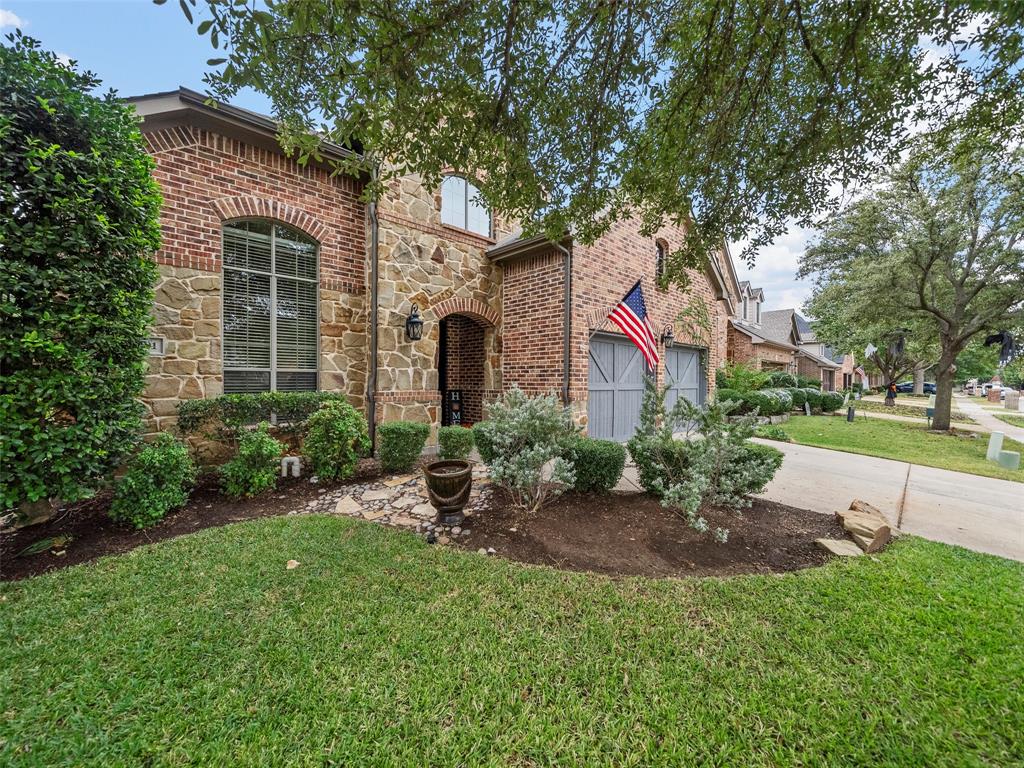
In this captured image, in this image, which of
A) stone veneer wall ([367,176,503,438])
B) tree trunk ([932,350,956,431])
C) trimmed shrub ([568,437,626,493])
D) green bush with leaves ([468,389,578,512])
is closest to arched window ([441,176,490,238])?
stone veneer wall ([367,176,503,438])

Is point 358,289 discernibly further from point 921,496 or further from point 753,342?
point 753,342

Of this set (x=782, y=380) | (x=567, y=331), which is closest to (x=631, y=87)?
(x=567, y=331)

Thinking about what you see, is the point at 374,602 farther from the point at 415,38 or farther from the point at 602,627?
the point at 415,38

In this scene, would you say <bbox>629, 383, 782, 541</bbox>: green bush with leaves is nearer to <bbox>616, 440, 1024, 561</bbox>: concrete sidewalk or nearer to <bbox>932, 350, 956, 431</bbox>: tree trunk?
<bbox>616, 440, 1024, 561</bbox>: concrete sidewalk

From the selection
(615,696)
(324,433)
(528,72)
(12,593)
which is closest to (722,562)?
(615,696)

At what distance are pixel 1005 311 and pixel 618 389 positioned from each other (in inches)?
457

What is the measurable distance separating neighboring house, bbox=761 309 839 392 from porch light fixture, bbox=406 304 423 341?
24941mm

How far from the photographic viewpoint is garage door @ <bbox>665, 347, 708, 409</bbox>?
9.51 metres

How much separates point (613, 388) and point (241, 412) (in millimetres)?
6437

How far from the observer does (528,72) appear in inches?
129

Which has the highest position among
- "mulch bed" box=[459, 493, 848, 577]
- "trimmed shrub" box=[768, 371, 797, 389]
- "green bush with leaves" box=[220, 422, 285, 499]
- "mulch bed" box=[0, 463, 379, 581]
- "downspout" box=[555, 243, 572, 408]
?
"downspout" box=[555, 243, 572, 408]

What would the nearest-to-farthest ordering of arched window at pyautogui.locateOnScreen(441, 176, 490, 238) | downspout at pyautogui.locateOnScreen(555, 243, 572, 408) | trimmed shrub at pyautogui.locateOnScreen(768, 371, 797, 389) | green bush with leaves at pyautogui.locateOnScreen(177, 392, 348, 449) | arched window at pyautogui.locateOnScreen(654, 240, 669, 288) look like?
1. green bush with leaves at pyautogui.locateOnScreen(177, 392, 348, 449)
2. downspout at pyautogui.locateOnScreen(555, 243, 572, 408)
3. arched window at pyautogui.locateOnScreen(441, 176, 490, 238)
4. arched window at pyautogui.locateOnScreen(654, 240, 669, 288)
5. trimmed shrub at pyautogui.locateOnScreen(768, 371, 797, 389)

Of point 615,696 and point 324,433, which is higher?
point 324,433

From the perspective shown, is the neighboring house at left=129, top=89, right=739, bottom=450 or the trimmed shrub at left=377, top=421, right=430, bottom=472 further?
the trimmed shrub at left=377, top=421, right=430, bottom=472
